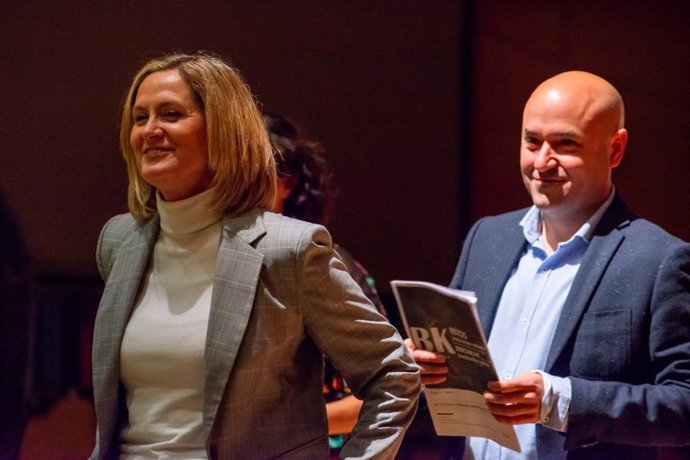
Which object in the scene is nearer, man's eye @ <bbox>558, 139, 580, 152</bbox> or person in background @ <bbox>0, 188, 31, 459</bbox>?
man's eye @ <bbox>558, 139, 580, 152</bbox>

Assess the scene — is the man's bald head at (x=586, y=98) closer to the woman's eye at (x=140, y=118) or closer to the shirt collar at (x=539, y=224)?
the shirt collar at (x=539, y=224)

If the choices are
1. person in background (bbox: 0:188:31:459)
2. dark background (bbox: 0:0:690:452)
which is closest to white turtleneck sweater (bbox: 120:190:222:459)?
person in background (bbox: 0:188:31:459)

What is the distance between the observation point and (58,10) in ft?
10.9

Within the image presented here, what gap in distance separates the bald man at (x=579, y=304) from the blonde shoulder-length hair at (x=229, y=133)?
54 centimetres

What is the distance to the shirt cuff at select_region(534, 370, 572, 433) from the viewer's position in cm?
215

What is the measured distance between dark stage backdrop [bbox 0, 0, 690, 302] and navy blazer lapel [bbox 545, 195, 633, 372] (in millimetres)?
1549

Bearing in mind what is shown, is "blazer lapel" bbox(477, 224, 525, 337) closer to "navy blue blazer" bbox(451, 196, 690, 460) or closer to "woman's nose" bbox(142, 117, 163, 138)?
"navy blue blazer" bbox(451, 196, 690, 460)

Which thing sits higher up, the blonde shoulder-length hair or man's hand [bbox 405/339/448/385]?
the blonde shoulder-length hair

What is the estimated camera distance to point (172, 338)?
1.77 meters

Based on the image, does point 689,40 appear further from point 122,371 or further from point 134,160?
point 122,371

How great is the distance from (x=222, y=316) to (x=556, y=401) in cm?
81

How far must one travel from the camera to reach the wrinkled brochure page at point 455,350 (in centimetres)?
199

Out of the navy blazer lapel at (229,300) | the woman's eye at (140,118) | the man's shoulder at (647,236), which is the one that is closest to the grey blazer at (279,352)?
the navy blazer lapel at (229,300)

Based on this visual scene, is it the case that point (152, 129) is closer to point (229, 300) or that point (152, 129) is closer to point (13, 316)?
point (229, 300)
